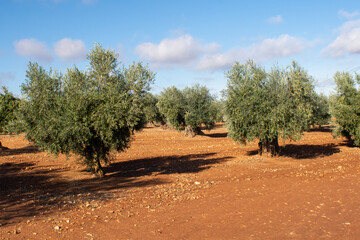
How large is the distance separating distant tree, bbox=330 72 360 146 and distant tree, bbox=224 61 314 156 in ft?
20.8

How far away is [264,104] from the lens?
67.6 feet

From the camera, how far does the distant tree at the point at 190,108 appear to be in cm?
4338

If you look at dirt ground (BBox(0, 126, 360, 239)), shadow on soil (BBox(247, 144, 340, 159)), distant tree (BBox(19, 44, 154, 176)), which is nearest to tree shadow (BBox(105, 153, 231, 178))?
dirt ground (BBox(0, 126, 360, 239))

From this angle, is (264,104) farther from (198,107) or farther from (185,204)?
(198,107)

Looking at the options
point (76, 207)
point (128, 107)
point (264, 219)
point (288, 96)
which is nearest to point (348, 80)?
point (288, 96)

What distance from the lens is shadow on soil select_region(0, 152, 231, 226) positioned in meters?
11.5

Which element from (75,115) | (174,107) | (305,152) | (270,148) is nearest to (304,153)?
(305,152)

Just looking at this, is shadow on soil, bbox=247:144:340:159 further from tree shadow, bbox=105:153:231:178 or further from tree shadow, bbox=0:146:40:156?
tree shadow, bbox=0:146:40:156

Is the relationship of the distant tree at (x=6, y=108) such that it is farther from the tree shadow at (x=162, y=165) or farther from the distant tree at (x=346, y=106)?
the distant tree at (x=346, y=106)

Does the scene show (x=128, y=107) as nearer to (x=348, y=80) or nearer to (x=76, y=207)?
(x=76, y=207)

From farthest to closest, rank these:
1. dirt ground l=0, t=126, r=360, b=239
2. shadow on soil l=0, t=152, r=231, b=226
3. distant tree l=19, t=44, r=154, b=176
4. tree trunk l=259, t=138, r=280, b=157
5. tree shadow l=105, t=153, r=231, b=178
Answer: tree trunk l=259, t=138, r=280, b=157, tree shadow l=105, t=153, r=231, b=178, distant tree l=19, t=44, r=154, b=176, shadow on soil l=0, t=152, r=231, b=226, dirt ground l=0, t=126, r=360, b=239

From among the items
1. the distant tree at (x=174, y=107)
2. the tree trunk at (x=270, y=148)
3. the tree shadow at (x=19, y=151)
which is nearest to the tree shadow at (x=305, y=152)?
the tree trunk at (x=270, y=148)

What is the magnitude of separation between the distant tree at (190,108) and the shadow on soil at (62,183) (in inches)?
692

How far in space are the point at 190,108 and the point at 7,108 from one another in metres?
24.3
